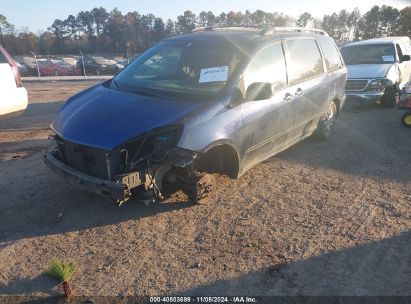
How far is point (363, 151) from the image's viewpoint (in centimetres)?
642

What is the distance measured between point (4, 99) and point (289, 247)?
197 inches

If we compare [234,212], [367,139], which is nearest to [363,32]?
[367,139]

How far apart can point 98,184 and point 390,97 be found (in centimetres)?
877

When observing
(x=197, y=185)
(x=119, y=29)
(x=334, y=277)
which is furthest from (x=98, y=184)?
(x=119, y=29)

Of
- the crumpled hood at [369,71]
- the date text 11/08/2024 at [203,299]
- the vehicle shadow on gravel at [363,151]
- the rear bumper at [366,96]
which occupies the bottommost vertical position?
the vehicle shadow on gravel at [363,151]

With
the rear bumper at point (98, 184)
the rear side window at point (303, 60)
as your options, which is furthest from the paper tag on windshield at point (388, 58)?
the rear bumper at point (98, 184)

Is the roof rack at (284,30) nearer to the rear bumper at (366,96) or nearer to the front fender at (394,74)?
the rear bumper at (366,96)

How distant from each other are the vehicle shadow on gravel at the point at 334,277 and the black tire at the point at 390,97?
7.43 meters

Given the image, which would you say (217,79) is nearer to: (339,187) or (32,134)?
(339,187)

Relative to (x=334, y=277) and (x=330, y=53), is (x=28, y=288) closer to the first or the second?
(x=334, y=277)

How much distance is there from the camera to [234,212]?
4.31 m

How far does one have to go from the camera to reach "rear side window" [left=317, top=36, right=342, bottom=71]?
6587 millimetres

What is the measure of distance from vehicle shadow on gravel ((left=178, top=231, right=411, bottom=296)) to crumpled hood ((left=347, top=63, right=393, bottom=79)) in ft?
23.7

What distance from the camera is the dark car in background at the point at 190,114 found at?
3.79 m
